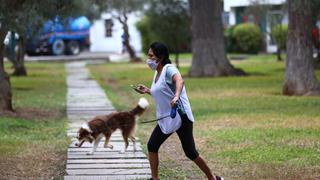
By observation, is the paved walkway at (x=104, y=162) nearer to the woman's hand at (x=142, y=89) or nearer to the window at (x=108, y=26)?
the woman's hand at (x=142, y=89)

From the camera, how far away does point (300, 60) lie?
19.2m

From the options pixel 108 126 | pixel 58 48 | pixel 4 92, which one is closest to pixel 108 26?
pixel 58 48

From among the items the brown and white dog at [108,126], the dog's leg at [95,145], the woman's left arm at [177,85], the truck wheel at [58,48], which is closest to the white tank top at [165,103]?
the woman's left arm at [177,85]

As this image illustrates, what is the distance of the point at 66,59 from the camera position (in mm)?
45625

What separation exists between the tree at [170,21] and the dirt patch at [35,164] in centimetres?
2353

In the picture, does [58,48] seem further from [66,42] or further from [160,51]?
[160,51]

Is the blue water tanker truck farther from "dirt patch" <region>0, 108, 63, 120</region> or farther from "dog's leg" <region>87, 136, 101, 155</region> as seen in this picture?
"dog's leg" <region>87, 136, 101, 155</region>

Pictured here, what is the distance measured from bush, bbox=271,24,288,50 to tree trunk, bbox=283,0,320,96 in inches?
783

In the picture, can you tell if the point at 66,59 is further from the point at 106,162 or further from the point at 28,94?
the point at 106,162

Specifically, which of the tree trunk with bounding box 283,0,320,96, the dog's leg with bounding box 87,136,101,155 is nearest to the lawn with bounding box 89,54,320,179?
the tree trunk with bounding box 283,0,320,96

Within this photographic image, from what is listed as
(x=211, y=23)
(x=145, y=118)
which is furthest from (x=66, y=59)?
(x=145, y=118)

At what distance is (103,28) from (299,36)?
38.1 meters

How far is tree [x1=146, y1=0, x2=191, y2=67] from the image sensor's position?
3422 centimetres

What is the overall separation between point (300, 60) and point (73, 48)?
32.9 m
